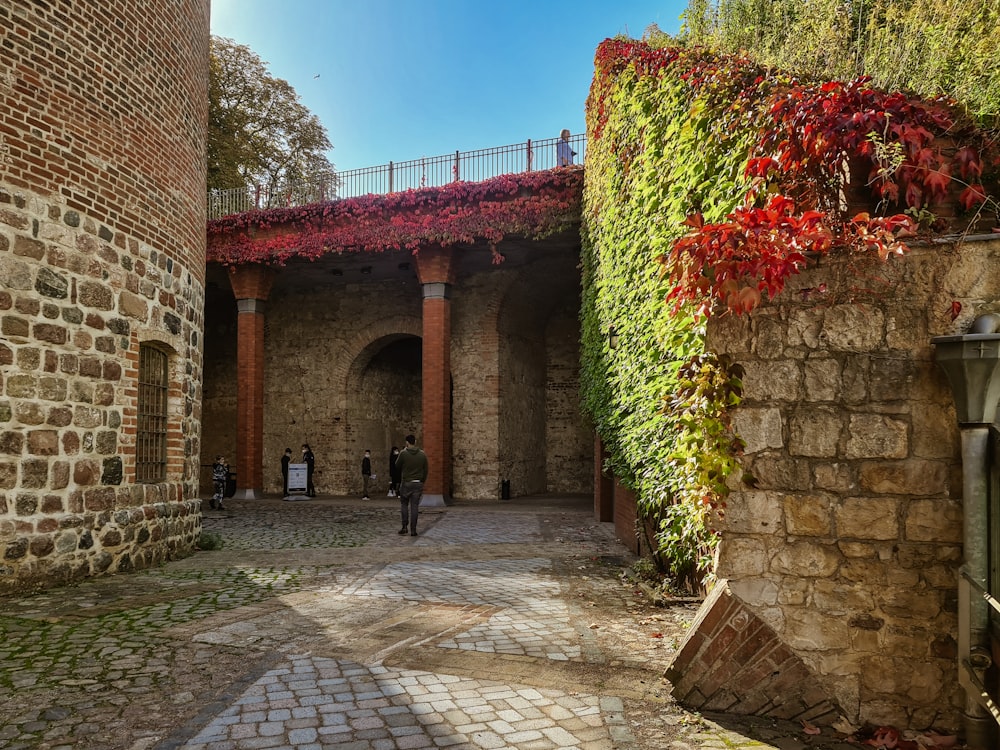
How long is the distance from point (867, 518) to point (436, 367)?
11818mm

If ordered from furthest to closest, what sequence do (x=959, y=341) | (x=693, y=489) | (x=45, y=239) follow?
(x=45, y=239) → (x=693, y=489) → (x=959, y=341)

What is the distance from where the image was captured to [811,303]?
3320 mm

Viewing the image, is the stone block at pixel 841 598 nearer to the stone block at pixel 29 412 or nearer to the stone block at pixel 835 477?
the stone block at pixel 835 477

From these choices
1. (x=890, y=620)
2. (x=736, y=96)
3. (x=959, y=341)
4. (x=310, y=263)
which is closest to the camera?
(x=959, y=341)

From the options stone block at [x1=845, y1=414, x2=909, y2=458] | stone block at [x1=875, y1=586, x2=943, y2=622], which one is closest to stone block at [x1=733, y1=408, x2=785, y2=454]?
stone block at [x1=845, y1=414, x2=909, y2=458]

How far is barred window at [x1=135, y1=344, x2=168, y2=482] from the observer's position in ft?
25.3

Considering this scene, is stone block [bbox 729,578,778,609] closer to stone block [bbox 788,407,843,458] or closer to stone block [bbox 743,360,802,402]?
stone block [bbox 788,407,843,458]

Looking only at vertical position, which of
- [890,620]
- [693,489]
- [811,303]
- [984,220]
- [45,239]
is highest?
[45,239]

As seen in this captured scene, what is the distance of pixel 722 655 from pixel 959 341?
181 cm

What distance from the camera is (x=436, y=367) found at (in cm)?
1455

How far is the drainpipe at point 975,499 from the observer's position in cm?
286

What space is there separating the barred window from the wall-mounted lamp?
5.30 m

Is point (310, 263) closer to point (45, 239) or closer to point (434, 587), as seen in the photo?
point (45, 239)

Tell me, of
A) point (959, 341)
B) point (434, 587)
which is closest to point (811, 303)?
point (959, 341)
